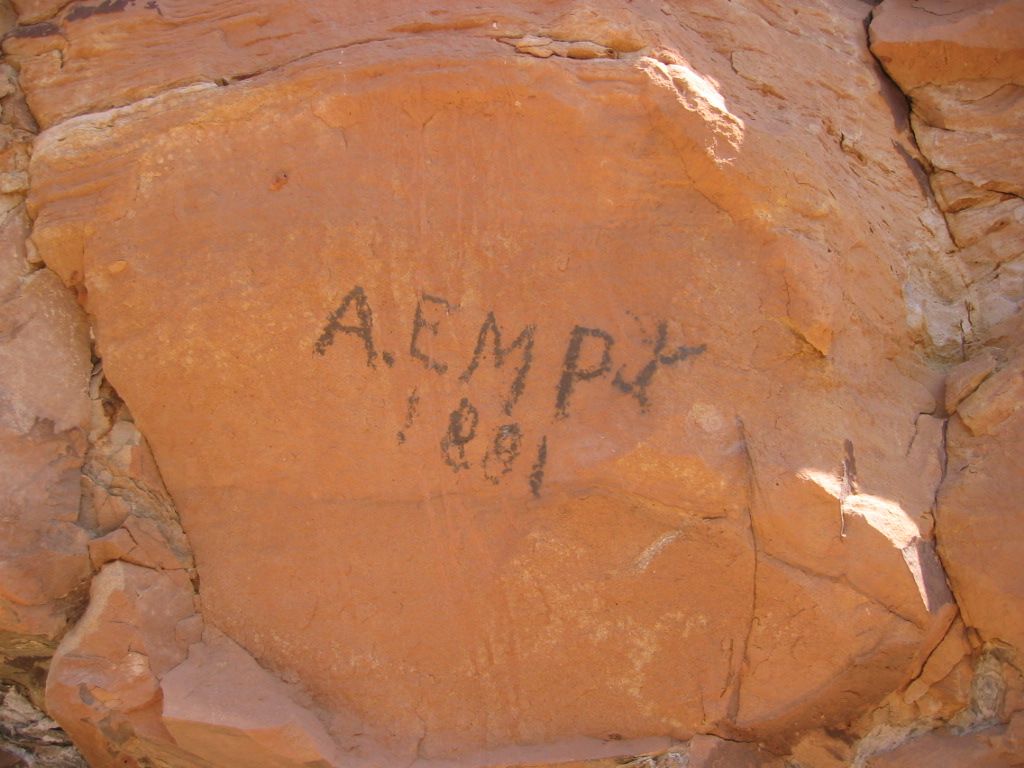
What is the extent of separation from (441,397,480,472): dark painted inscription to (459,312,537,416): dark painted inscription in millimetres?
109

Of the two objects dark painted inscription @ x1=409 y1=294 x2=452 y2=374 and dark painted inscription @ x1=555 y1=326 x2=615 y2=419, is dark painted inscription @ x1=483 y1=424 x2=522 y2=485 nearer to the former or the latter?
dark painted inscription @ x1=555 y1=326 x2=615 y2=419

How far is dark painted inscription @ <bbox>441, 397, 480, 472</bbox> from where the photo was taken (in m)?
2.95

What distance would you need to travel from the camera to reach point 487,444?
9.66 feet

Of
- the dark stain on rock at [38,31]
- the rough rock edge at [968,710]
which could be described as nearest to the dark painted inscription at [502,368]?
the rough rock edge at [968,710]

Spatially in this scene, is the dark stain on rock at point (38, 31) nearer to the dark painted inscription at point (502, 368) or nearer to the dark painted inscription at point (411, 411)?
the dark painted inscription at point (502, 368)

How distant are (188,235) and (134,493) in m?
0.94

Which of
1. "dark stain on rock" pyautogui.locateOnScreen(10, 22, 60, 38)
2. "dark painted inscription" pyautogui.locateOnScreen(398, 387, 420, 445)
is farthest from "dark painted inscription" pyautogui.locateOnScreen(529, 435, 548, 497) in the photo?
"dark stain on rock" pyautogui.locateOnScreen(10, 22, 60, 38)

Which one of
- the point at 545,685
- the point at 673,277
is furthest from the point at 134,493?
the point at 673,277

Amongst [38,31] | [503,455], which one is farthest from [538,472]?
[38,31]

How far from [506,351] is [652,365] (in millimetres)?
497

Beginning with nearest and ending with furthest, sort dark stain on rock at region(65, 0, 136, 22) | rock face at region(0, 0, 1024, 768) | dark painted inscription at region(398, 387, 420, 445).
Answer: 1. rock face at region(0, 0, 1024, 768)
2. dark painted inscription at region(398, 387, 420, 445)
3. dark stain on rock at region(65, 0, 136, 22)

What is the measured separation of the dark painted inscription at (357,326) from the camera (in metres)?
3.01

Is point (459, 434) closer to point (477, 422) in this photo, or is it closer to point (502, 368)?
point (477, 422)

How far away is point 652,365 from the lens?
294 cm
